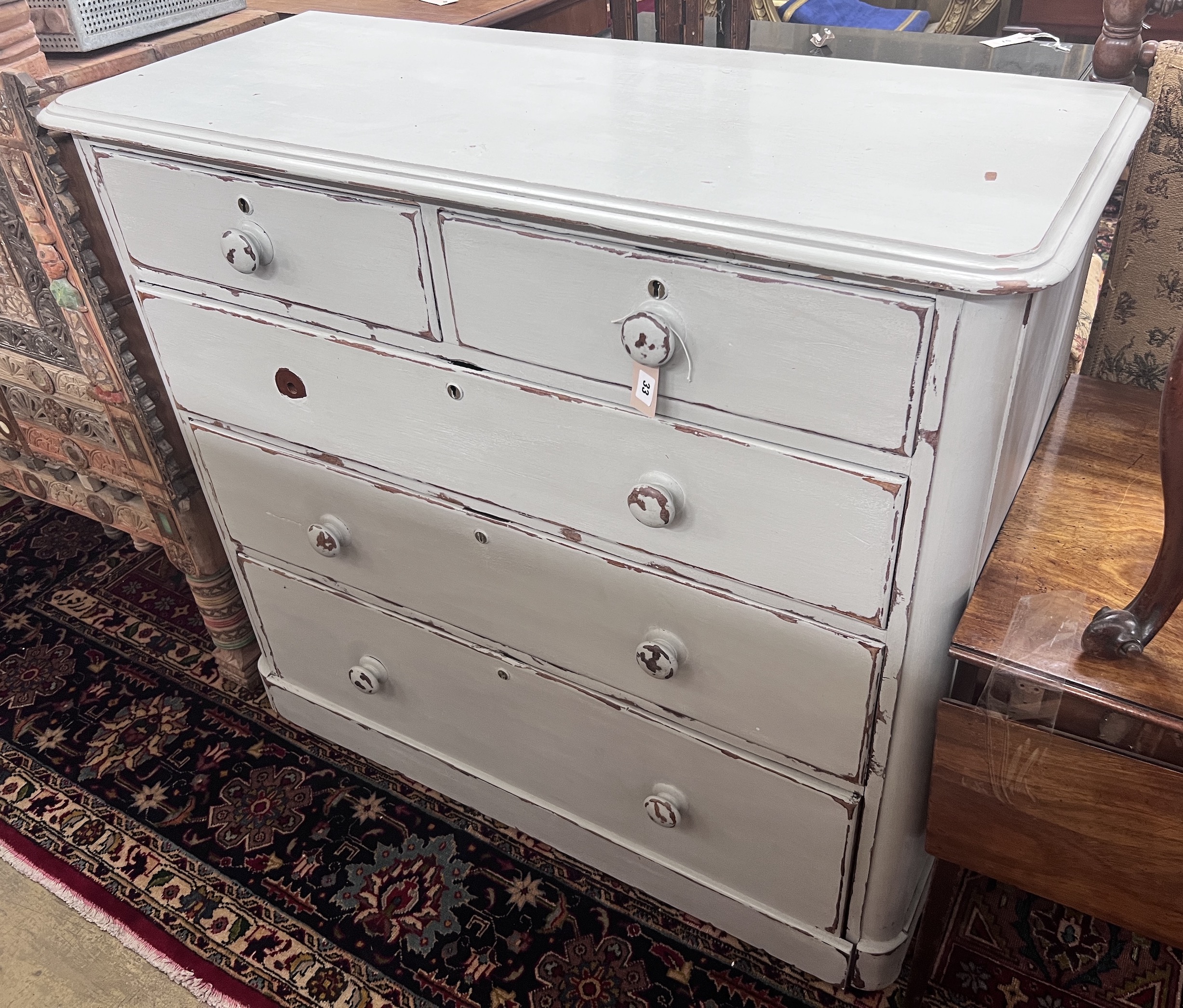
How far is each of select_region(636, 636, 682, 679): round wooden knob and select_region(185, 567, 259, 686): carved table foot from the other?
86cm

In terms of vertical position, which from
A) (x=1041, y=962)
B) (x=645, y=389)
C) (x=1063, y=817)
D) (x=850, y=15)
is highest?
(x=645, y=389)

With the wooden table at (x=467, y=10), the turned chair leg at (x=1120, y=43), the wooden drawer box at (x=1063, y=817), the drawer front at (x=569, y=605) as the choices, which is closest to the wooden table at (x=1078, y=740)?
the wooden drawer box at (x=1063, y=817)

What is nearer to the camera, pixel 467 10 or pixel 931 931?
pixel 931 931

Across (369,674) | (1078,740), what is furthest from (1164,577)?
(369,674)

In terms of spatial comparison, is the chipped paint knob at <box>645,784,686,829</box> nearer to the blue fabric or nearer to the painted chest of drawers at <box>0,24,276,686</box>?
the painted chest of drawers at <box>0,24,276,686</box>

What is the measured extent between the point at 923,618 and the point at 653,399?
323 mm

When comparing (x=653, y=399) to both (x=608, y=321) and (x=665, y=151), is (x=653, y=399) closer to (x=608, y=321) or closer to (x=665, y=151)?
(x=608, y=321)

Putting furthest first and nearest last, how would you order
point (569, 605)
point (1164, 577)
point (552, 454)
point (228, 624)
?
point (228, 624), point (569, 605), point (552, 454), point (1164, 577)

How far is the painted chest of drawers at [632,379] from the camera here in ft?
2.55

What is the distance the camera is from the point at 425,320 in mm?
989

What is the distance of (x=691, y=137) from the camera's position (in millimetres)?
909

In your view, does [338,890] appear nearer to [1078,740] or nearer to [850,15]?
[1078,740]

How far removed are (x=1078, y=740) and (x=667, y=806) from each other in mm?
512

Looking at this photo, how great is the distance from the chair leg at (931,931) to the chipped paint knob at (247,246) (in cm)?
100
